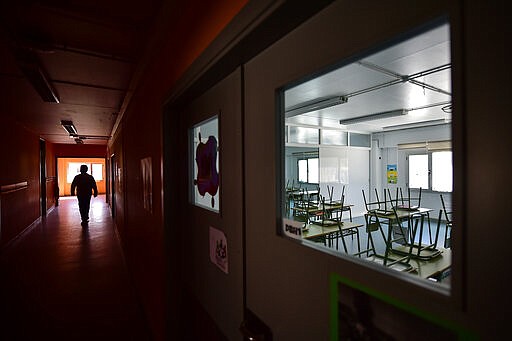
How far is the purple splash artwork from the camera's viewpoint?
1.26m

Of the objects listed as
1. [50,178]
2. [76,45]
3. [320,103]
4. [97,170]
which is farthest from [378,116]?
[97,170]

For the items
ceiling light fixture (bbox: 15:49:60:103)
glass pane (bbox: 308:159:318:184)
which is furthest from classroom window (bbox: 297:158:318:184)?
ceiling light fixture (bbox: 15:49:60:103)

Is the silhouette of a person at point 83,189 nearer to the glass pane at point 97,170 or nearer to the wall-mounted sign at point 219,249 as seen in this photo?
the wall-mounted sign at point 219,249

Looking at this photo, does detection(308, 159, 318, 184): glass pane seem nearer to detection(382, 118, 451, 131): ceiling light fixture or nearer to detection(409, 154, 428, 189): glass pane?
detection(382, 118, 451, 131): ceiling light fixture

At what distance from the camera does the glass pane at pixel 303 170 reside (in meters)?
9.10

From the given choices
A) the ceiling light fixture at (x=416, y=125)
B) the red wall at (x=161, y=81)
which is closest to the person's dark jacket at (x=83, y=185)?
the red wall at (x=161, y=81)

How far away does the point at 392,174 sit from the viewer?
7676 mm

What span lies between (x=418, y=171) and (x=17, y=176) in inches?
376

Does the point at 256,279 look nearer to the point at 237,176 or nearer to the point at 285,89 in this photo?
the point at 237,176

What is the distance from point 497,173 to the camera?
35 cm

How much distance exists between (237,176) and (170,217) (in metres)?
0.80

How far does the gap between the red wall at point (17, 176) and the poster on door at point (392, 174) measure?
29.6 feet

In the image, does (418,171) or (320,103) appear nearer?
(320,103)

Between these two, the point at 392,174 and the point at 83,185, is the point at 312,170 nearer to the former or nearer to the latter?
the point at 392,174
